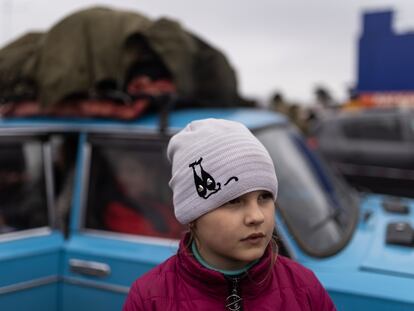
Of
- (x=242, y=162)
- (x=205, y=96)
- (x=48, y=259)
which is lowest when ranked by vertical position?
(x=48, y=259)

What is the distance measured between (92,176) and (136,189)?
0.75 feet

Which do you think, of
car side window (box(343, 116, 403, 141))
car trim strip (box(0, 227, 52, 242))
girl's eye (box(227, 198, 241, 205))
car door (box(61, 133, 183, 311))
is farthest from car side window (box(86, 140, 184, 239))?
car side window (box(343, 116, 403, 141))

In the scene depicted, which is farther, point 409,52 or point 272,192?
point 409,52

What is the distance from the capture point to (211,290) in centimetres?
147

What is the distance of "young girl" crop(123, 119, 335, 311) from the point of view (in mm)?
1418

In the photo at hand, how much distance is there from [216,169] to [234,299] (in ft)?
1.23

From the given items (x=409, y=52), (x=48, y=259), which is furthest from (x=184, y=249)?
(x=409, y=52)

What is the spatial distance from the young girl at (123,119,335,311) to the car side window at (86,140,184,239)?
947 mm

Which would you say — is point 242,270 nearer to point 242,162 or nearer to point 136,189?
point 242,162

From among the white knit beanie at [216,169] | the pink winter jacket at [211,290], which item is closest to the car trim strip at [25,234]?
the pink winter jacket at [211,290]

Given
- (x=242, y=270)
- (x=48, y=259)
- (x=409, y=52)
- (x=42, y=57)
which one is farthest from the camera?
(x=409, y=52)

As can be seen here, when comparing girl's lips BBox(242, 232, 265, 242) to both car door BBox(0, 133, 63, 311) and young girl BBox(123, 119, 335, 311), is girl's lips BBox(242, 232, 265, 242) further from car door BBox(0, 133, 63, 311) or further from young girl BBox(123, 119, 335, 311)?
car door BBox(0, 133, 63, 311)

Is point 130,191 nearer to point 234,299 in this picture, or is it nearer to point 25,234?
point 25,234

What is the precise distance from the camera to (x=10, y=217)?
2561 millimetres
